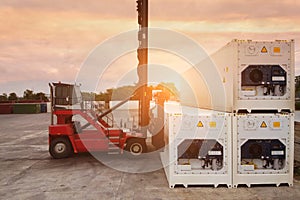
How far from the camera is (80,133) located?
8.05m

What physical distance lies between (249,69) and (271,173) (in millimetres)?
2134

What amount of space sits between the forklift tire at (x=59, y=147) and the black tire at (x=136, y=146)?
5.61 ft

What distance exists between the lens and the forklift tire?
7.92m

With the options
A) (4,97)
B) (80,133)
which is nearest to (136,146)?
(80,133)

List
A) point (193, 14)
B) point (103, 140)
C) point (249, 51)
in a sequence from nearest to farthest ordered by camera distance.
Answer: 1. point (249, 51)
2. point (103, 140)
3. point (193, 14)

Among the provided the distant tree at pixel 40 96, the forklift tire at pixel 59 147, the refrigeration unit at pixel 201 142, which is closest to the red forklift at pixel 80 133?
the forklift tire at pixel 59 147

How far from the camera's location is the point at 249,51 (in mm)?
5305

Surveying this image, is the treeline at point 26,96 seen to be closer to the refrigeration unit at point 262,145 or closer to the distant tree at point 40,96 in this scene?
the distant tree at point 40,96

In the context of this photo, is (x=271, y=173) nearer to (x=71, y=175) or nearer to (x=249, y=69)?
(x=249, y=69)

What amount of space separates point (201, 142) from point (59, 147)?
4381 mm

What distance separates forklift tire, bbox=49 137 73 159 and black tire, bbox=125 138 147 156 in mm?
1711

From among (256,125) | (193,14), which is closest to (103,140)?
(256,125)

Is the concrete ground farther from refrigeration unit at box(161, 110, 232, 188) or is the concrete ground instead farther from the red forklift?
the red forklift

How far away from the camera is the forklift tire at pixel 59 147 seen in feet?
26.0
